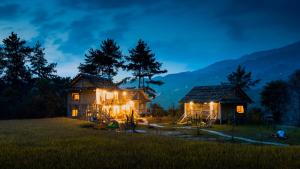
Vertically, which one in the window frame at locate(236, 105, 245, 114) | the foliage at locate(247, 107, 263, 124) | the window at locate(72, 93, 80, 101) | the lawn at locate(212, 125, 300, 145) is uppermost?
the window at locate(72, 93, 80, 101)

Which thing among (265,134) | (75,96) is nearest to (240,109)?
(265,134)

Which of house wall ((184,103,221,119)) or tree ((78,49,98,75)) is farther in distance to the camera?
tree ((78,49,98,75))

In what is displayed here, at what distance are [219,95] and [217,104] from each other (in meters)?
1.46

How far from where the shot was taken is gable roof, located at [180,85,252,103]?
43.1 metres

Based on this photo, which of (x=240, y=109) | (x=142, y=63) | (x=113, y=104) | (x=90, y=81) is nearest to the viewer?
(x=240, y=109)

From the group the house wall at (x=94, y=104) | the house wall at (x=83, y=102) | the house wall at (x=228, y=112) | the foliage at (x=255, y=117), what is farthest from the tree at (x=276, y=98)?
the house wall at (x=83, y=102)

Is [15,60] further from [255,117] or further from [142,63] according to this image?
[255,117]

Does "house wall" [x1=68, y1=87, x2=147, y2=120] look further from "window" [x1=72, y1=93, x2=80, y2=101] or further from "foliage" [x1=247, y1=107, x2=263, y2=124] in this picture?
"foliage" [x1=247, y1=107, x2=263, y2=124]

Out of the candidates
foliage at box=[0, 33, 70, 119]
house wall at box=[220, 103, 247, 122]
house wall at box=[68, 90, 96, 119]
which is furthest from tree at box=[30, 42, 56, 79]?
house wall at box=[220, 103, 247, 122]

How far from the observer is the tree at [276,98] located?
45.7 meters

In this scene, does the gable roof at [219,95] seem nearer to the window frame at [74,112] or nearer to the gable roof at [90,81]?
the gable roof at [90,81]

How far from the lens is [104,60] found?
61469 millimetres

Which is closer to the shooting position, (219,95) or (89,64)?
(219,95)

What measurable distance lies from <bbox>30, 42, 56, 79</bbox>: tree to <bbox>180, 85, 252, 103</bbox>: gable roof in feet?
110
